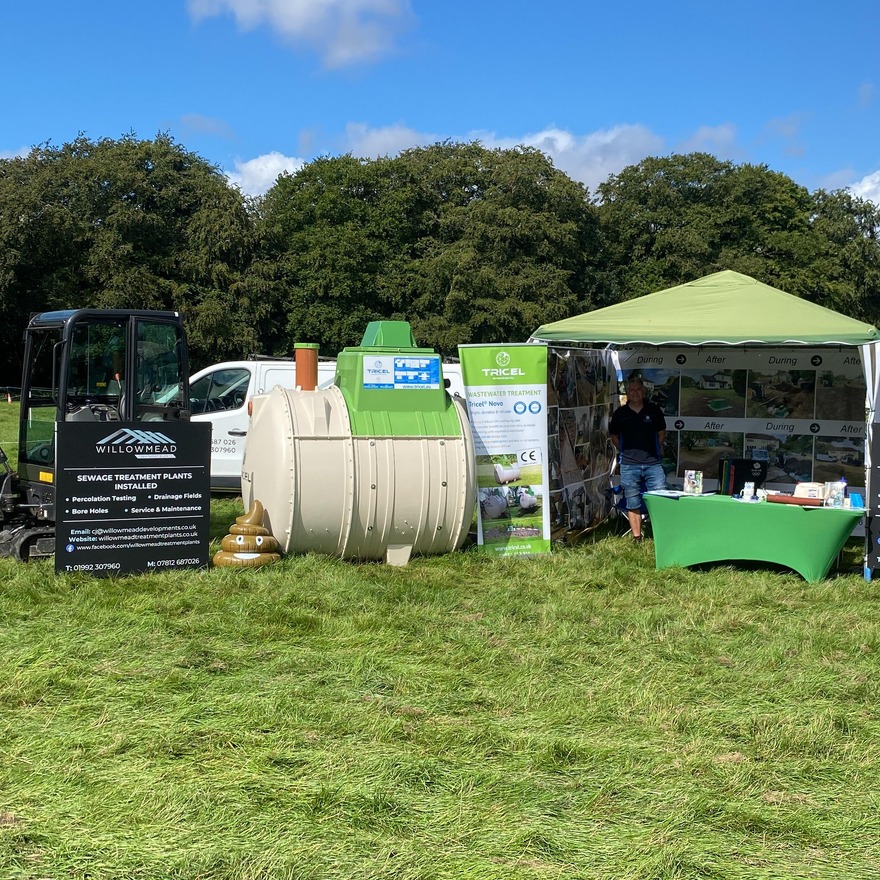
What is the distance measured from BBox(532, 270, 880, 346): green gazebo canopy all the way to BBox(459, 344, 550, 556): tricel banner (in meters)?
0.57

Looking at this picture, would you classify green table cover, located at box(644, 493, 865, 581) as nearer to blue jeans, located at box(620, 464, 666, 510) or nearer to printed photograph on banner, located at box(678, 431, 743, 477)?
blue jeans, located at box(620, 464, 666, 510)

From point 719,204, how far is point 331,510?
1555 inches

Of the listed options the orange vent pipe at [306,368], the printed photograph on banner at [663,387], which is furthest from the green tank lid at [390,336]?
the printed photograph on banner at [663,387]

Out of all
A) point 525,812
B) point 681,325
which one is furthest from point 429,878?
point 681,325

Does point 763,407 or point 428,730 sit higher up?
point 763,407

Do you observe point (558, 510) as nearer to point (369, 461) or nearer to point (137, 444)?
point (369, 461)

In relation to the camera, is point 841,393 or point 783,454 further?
point 783,454

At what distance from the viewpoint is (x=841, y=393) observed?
11.1 m

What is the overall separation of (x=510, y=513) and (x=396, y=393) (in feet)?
5.56

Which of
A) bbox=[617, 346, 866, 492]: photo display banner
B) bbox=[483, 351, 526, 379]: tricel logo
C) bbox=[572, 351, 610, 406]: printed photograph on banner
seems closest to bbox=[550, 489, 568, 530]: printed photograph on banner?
bbox=[572, 351, 610, 406]: printed photograph on banner

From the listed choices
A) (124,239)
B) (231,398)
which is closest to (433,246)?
(124,239)

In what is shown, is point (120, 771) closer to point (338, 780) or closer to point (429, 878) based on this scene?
point (338, 780)

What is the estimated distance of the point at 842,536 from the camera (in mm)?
8383

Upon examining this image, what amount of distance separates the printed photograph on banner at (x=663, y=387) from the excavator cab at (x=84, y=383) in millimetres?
5928
